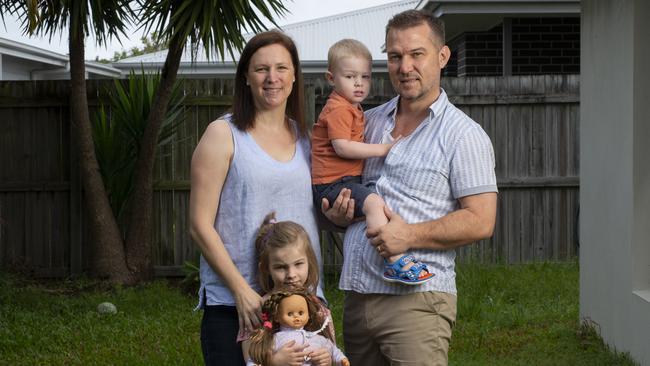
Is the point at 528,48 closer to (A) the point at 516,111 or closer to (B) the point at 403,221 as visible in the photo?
(A) the point at 516,111

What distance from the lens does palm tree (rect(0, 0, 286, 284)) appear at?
A: 9289 millimetres

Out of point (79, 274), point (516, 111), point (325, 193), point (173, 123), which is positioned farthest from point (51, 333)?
point (516, 111)

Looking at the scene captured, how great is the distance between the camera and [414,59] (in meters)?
3.59

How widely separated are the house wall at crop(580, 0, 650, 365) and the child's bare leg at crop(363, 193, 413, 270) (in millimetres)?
3063

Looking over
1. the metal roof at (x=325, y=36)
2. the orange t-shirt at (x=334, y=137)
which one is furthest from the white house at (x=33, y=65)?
the orange t-shirt at (x=334, y=137)

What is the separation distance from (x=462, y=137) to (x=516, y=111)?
7241 mm

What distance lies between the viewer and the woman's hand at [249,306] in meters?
3.41

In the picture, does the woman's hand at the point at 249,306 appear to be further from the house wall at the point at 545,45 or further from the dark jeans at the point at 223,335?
the house wall at the point at 545,45

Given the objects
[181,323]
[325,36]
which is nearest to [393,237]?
[181,323]

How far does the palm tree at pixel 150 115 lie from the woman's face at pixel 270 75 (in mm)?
5700

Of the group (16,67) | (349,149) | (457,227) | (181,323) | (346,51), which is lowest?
(181,323)

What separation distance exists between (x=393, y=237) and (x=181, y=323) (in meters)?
4.65

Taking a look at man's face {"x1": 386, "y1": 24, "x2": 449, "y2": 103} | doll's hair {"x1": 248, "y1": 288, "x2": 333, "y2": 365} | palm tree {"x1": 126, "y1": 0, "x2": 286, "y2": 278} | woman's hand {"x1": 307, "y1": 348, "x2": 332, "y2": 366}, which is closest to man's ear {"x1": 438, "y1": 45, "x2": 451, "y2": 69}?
man's face {"x1": 386, "y1": 24, "x2": 449, "y2": 103}

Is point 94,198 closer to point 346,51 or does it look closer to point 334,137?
point 346,51
